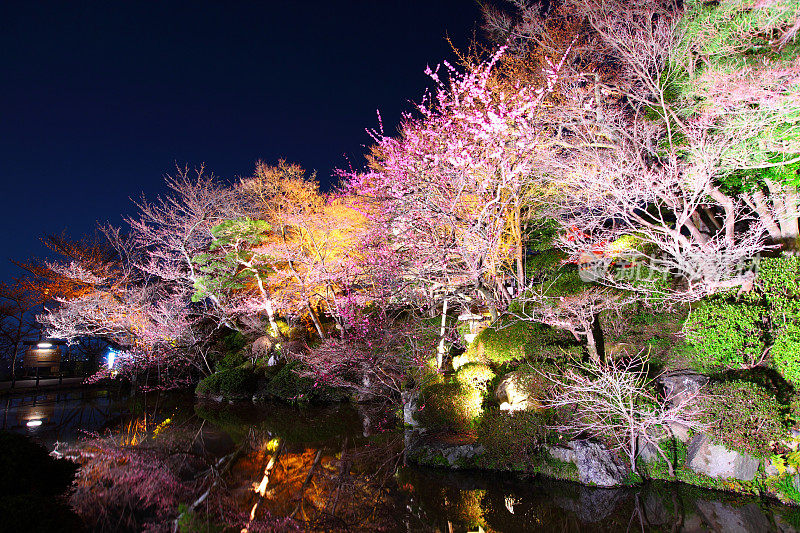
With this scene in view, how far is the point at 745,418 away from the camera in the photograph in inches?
223

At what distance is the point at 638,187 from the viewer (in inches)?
297

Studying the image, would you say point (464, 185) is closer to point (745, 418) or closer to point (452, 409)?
point (452, 409)

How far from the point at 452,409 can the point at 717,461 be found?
14.7 feet

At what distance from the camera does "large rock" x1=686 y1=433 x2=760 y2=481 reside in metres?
5.88

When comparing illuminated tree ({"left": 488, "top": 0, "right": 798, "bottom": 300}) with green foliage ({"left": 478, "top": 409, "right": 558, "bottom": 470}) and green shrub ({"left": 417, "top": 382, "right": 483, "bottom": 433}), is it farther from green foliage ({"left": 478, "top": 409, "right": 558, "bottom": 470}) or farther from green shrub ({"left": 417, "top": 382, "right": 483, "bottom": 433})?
green shrub ({"left": 417, "top": 382, "right": 483, "bottom": 433})

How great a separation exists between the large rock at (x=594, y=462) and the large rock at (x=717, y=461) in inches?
44.3

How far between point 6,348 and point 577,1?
29521 mm

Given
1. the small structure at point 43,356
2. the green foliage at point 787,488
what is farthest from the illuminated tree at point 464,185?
the small structure at point 43,356

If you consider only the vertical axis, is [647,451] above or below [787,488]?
above

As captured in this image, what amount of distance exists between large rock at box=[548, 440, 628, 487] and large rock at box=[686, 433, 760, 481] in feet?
3.69

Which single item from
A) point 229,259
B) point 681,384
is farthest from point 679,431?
point 229,259

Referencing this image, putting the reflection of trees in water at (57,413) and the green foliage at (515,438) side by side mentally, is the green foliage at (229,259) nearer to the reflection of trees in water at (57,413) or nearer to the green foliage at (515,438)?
the reflection of trees in water at (57,413)

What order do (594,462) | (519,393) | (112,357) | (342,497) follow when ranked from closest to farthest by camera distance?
(342,497)
(594,462)
(519,393)
(112,357)

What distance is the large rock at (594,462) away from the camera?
6.40m
